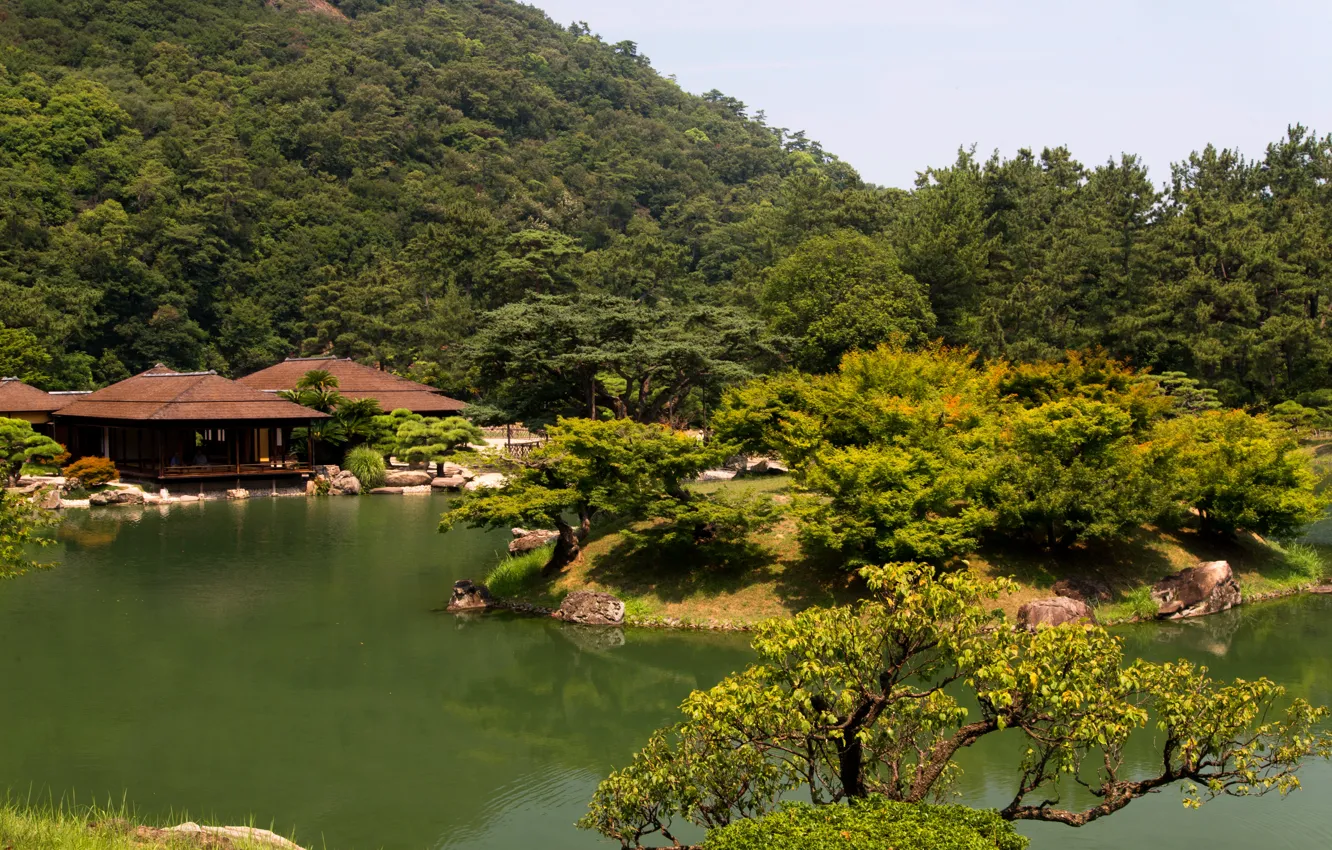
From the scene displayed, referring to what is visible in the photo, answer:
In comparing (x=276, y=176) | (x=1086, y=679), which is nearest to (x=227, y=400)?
(x=1086, y=679)

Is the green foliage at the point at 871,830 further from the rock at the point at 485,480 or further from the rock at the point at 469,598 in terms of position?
the rock at the point at 485,480

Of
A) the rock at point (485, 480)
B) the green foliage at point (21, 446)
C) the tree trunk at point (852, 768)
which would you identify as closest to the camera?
the tree trunk at point (852, 768)

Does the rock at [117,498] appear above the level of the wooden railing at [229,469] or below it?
below

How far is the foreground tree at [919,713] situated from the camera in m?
6.70

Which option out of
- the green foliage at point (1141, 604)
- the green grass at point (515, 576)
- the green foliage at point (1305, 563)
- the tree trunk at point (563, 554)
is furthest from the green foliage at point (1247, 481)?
the green grass at point (515, 576)

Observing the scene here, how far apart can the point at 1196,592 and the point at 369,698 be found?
474 inches

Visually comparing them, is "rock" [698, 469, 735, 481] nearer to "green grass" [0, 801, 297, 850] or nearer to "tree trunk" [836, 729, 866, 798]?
"green grass" [0, 801, 297, 850]

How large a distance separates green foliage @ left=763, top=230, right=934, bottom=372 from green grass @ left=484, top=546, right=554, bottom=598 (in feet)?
41.3

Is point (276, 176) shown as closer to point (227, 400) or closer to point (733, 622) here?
point (227, 400)

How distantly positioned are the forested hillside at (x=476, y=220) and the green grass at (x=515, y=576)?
26.0 ft

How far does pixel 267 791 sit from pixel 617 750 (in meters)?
3.47

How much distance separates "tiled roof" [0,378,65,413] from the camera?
3173 centimetres

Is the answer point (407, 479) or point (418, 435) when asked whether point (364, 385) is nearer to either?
point (418, 435)

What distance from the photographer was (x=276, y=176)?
64250 millimetres
